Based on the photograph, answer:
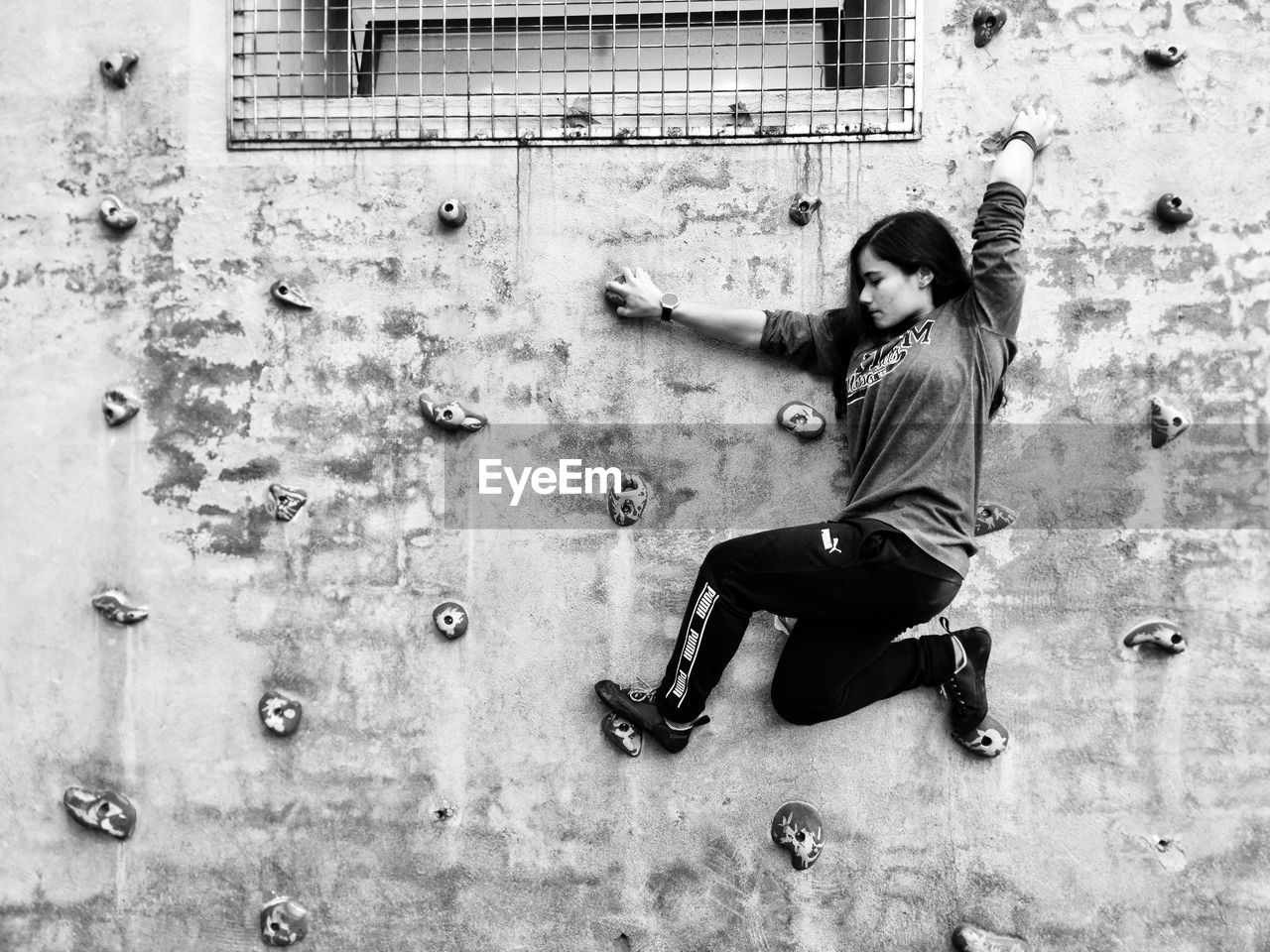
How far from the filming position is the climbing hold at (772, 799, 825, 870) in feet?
10.7

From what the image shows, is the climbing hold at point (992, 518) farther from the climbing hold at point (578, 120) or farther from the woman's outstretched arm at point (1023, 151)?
the climbing hold at point (578, 120)

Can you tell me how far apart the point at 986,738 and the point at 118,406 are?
10.6 ft

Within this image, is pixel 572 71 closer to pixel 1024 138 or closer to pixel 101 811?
pixel 1024 138

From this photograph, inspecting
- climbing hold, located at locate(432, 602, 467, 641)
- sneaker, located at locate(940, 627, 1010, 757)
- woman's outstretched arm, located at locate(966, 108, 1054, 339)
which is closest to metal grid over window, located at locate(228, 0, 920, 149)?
woman's outstretched arm, located at locate(966, 108, 1054, 339)

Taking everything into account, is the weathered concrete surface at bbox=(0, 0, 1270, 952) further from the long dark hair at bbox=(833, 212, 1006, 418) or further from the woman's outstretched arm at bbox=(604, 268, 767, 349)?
the long dark hair at bbox=(833, 212, 1006, 418)

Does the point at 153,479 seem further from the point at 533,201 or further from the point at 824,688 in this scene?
the point at 824,688

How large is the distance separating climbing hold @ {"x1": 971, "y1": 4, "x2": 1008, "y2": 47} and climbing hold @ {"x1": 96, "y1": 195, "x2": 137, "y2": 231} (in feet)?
10.0

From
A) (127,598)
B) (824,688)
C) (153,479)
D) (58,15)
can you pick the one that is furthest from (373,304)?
(824,688)

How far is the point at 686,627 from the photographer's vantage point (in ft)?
10.0

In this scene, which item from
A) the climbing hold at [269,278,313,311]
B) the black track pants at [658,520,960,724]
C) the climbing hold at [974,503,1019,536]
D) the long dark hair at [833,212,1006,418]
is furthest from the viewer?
the climbing hold at [269,278,313,311]

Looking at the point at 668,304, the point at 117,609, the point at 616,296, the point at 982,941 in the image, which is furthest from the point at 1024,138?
the point at 117,609

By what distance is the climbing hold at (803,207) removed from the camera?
3316 millimetres

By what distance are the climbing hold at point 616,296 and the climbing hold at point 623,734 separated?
1426 mm

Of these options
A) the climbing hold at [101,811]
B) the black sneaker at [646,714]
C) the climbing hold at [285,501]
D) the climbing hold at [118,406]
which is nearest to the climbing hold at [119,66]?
the climbing hold at [118,406]
